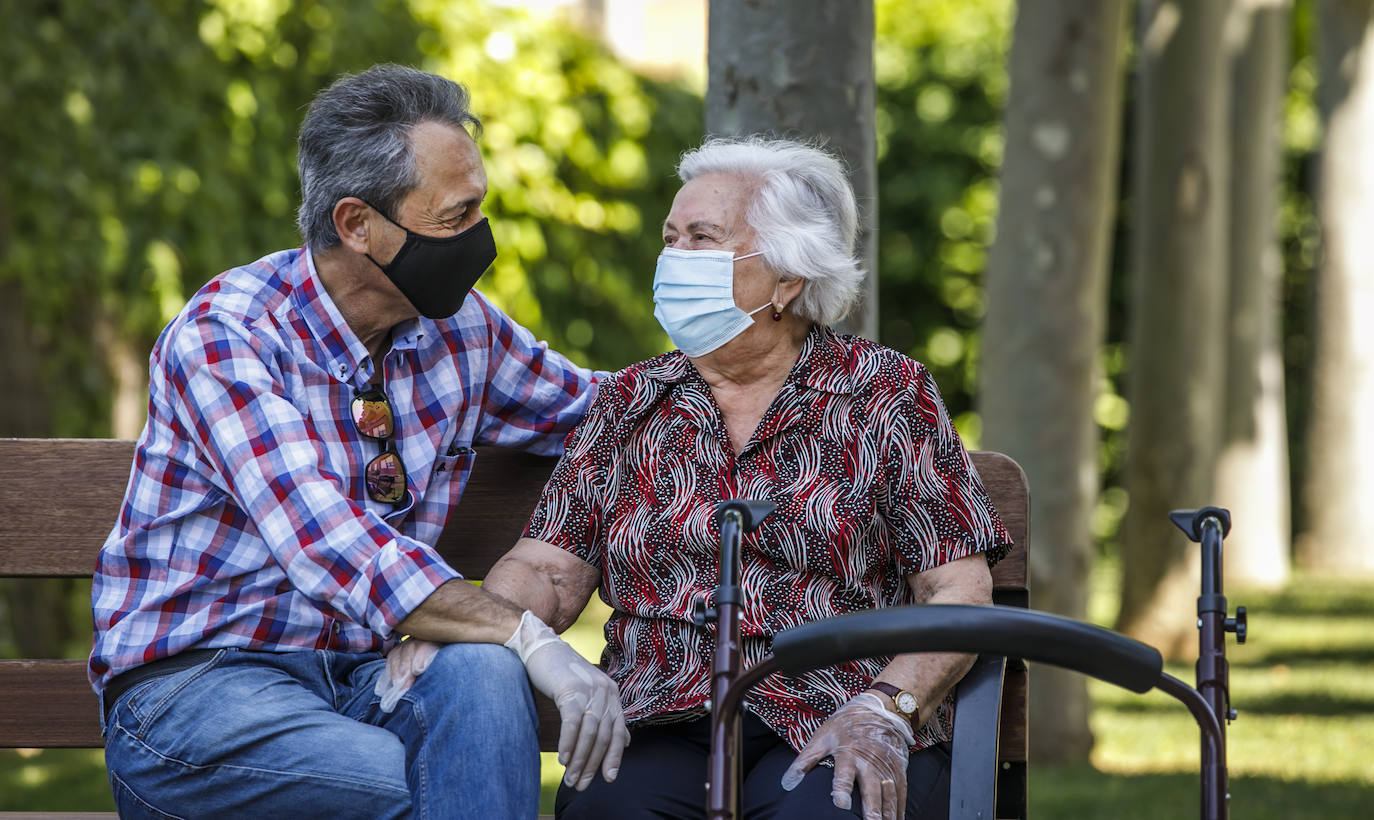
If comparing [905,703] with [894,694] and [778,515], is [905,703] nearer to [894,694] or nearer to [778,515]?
[894,694]

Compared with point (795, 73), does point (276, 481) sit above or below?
below

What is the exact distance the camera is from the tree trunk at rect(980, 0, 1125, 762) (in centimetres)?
584

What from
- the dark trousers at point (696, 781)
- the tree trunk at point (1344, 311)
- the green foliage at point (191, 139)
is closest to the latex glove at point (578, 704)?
the dark trousers at point (696, 781)

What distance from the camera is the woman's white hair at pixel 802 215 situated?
9.83ft

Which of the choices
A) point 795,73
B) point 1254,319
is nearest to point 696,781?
point 795,73

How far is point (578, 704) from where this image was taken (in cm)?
241

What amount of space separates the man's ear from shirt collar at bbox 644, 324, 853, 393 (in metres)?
0.62

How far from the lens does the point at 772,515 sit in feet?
9.27

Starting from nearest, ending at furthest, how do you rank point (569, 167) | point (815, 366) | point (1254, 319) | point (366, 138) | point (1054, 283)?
point (366, 138) → point (815, 366) → point (1054, 283) → point (569, 167) → point (1254, 319)

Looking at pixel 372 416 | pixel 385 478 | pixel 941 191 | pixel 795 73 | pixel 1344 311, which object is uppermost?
pixel 941 191

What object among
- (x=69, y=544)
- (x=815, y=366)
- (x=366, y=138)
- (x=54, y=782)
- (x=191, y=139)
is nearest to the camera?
(x=366, y=138)

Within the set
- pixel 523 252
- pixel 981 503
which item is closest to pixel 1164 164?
pixel 523 252

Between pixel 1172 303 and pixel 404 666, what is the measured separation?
694 cm

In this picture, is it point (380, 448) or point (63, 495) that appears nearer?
point (380, 448)
